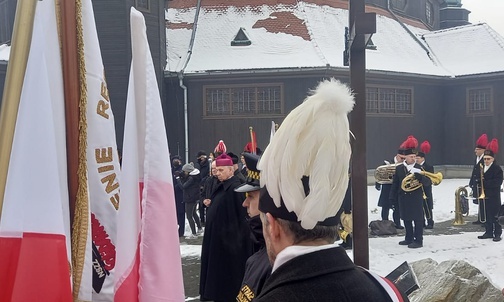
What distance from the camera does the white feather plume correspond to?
4.89ft

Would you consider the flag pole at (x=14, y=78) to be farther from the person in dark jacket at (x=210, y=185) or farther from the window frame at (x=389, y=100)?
the window frame at (x=389, y=100)

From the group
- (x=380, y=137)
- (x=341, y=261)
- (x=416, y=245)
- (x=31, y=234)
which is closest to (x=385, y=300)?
(x=341, y=261)

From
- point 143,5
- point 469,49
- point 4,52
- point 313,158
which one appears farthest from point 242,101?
point 313,158

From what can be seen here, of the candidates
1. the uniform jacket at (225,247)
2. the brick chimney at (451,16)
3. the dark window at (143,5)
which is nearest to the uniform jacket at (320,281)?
the uniform jacket at (225,247)

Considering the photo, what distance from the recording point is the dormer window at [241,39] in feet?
66.0

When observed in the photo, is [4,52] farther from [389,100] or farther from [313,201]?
[313,201]

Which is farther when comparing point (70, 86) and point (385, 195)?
point (385, 195)

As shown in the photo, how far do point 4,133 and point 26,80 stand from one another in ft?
0.69

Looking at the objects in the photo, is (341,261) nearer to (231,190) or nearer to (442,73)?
(231,190)

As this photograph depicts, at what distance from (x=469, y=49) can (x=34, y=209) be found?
25.3m

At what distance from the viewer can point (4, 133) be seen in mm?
1870

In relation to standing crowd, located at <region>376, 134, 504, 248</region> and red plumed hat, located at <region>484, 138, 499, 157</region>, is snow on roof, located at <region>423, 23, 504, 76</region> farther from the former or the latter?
standing crowd, located at <region>376, 134, 504, 248</region>

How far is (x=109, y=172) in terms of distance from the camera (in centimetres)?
230

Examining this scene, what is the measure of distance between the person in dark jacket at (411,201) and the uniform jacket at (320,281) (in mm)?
8364
